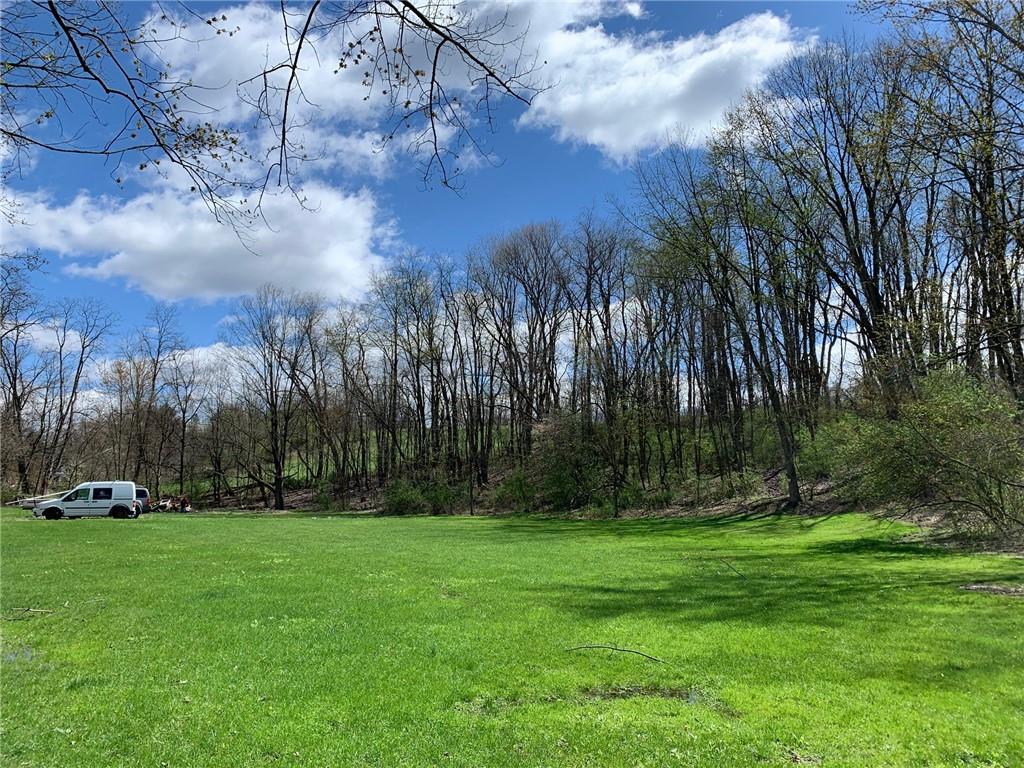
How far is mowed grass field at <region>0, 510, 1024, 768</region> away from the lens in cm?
475

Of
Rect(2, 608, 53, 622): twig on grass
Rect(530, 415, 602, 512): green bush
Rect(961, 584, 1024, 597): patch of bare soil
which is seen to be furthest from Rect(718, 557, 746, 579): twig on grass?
Rect(530, 415, 602, 512): green bush

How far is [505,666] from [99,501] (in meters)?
36.3

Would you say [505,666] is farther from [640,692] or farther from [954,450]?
[954,450]

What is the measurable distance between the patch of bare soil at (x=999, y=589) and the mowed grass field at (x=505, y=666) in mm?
272

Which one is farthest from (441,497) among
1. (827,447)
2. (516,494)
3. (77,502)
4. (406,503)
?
(827,447)

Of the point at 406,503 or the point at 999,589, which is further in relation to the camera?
the point at 406,503

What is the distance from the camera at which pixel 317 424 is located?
176 feet

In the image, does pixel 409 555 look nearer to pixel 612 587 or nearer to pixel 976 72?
pixel 612 587

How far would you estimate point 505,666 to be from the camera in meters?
6.70

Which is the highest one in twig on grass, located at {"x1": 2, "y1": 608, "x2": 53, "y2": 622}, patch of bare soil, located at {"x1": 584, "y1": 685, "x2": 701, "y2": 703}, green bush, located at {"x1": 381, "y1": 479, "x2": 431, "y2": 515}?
twig on grass, located at {"x1": 2, "y1": 608, "x2": 53, "y2": 622}

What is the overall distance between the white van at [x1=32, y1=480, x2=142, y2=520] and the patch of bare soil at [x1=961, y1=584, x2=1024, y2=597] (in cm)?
3892

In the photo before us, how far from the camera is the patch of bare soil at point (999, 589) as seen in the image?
35.0 ft

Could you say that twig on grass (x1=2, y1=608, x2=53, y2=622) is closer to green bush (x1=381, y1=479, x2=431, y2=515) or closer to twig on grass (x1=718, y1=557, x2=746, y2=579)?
twig on grass (x1=718, y1=557, x2=746, y2=579)

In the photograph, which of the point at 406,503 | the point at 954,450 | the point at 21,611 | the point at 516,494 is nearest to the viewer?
the point at 21,611
